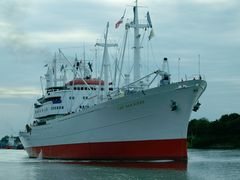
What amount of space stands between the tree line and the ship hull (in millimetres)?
68631

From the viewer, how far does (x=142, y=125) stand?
1810 inches

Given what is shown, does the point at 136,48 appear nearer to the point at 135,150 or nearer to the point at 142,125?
the point at 142,125

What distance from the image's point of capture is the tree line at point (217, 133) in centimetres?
11569

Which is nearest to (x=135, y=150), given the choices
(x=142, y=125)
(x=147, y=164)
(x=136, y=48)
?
(x=147, y=164)

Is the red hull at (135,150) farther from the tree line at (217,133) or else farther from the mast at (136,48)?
the tree line at (217,133)

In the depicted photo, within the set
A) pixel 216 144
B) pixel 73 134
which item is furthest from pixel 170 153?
pixel 216 144

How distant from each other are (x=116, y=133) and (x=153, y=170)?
27.0 feet

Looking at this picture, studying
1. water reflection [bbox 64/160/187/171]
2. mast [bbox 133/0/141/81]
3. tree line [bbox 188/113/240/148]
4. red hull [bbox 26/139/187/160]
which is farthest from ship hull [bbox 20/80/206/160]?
tree line [bbox 188/113/240/148]

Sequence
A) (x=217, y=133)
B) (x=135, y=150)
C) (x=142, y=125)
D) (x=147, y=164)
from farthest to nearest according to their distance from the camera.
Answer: (x=217, y=133) < (x=135, y=150) < (x=142, y=125) < (x=147, y=164)

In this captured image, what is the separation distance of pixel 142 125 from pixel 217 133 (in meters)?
77.3

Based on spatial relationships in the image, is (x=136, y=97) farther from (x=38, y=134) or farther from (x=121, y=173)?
(x=38, y=134)

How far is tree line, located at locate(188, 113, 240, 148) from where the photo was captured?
380 ft

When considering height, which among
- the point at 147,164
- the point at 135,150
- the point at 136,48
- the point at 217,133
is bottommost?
the point at 147,164

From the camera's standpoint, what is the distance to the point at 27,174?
40.3 m
